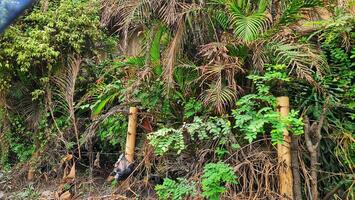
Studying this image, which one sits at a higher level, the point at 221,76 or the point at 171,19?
the point at 171,19

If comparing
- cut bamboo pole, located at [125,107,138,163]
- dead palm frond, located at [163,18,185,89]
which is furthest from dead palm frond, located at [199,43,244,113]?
cut bamboo pole, located at [125,107,138,163]

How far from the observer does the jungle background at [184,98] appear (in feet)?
12.2

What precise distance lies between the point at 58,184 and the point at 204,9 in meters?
3.15

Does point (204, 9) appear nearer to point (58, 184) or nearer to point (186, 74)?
point (186, 74)

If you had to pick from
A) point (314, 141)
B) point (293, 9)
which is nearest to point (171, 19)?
point (293, 9)

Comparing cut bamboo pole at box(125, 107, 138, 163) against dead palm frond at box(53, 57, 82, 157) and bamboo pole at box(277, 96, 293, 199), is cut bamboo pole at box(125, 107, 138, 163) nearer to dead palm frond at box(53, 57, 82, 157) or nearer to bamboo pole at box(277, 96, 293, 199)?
dead palm frond at box(53, 57, 82, 157)

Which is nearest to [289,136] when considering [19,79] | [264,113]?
[264,113]

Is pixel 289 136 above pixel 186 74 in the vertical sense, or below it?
below

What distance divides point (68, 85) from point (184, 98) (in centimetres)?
208

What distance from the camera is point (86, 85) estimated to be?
586 centimetres

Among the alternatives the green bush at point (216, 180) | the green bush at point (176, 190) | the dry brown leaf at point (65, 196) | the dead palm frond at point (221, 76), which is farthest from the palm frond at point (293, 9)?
the dry brown leaf at point (65, 196)

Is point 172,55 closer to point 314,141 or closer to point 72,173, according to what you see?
point 314,141

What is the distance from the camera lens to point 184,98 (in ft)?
14.3

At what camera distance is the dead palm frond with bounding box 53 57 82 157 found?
5.42 m
